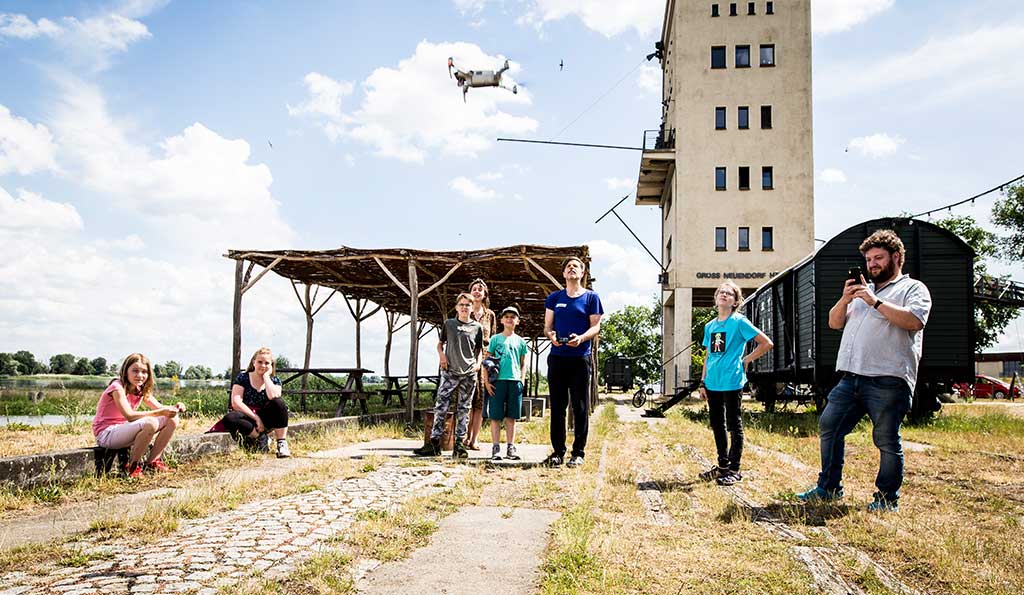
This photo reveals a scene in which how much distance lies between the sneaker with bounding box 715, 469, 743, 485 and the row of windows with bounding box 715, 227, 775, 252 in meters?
23.1

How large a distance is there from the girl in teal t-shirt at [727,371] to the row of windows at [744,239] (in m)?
22.6

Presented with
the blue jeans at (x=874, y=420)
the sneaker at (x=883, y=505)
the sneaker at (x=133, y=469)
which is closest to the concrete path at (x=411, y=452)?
the sneaker at (x=133, y=469)

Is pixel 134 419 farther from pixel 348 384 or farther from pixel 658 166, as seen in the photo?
pixel 658 166

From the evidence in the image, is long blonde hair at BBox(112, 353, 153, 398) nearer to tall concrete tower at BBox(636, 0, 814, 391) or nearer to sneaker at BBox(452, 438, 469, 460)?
sneaker at BBox(452, 438, 469, 460)

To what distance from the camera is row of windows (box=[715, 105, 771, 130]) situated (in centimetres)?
2853

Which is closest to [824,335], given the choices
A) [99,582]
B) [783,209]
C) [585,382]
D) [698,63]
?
[585,382]

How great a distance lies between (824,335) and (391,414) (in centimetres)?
706

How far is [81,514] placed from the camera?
4.58 m

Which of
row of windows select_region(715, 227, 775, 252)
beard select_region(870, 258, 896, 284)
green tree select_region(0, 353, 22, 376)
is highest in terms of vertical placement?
row of windows select_region(715, 227, 775, 252)

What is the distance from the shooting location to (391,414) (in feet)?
41.6

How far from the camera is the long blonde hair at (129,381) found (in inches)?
243

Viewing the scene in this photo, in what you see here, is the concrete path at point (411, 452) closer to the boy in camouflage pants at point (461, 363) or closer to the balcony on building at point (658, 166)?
the boy in camouflage pants at point (461, 363)

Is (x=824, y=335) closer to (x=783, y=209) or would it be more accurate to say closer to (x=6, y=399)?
(x=783, y=209)

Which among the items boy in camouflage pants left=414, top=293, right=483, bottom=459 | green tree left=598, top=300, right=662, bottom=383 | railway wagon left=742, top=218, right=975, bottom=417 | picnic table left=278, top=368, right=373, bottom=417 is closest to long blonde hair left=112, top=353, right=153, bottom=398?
boy in camouflage pants left=414, top=293, right=483, bottom=459
